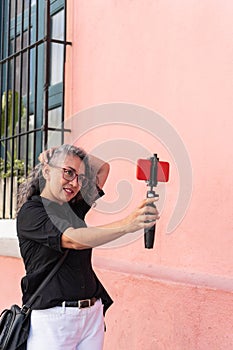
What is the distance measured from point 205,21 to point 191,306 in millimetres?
1503

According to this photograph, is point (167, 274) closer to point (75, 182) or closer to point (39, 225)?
point (75, 182)

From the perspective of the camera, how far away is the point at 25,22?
19.1 feet

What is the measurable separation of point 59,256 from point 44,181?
0.36 metres

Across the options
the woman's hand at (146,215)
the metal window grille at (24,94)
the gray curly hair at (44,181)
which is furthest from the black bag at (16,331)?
the metal window grille at (24,94)

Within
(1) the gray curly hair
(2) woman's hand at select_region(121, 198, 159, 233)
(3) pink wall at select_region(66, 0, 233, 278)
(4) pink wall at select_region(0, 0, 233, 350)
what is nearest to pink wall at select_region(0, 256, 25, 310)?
(4) pink wall at select_region(0, 0, 233, 350)

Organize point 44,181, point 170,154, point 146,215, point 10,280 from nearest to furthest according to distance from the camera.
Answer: point 146,215, point 44,181, point 170,154, point 10,280

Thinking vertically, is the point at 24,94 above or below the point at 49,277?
above

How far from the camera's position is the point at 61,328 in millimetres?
2730

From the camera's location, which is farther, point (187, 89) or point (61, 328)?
point (187, 89)

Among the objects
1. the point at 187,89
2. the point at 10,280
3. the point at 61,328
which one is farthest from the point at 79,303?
the point at 10,280

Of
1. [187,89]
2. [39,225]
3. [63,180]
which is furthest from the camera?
[187,89]

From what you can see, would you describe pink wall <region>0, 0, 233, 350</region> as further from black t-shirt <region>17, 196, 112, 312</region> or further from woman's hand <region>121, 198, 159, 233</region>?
woman's hand <region>121, 198, 159, 233</region>

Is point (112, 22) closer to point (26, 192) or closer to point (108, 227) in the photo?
point (26, 192)

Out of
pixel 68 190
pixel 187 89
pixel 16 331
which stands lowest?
pixel 16 331
